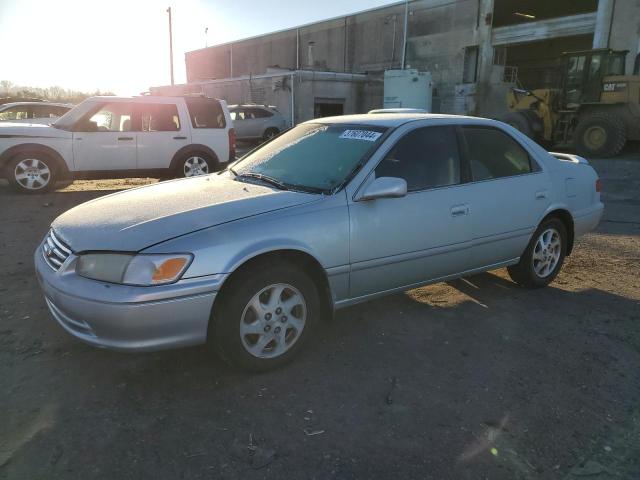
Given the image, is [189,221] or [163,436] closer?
[163,436]

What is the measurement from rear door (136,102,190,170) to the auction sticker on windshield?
19.7 feet

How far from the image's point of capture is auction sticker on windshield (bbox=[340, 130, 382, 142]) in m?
3.58

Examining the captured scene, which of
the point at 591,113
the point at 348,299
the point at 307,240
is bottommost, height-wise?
the point at 348,299

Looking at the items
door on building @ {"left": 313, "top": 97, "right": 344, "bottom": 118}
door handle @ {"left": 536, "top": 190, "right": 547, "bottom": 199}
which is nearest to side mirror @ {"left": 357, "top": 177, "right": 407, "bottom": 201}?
door handle @ {"left": 536, "top": 190, "right": 547, "bottom": 199}

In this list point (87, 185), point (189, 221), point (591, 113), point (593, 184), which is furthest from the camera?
point (591, 113)

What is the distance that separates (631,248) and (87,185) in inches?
372

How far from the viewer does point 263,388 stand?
2898 mm

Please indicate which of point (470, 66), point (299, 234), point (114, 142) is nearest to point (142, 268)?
point (299, 234)

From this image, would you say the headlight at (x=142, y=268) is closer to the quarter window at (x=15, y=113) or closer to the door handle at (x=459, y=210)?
the door handle at (x=459, y=210)

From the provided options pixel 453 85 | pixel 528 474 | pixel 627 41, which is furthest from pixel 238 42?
pixel 528 474

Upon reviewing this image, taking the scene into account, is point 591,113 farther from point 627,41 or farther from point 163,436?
point 163,436

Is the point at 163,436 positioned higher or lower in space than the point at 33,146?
lower

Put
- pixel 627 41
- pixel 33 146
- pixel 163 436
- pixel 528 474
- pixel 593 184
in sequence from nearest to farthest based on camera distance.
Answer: pixel 528 474 → pixel 163 436 → pixel 593 184 → pixel 33 146 → pixel 627 41

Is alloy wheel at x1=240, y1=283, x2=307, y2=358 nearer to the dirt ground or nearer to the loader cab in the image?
the dirt ground
